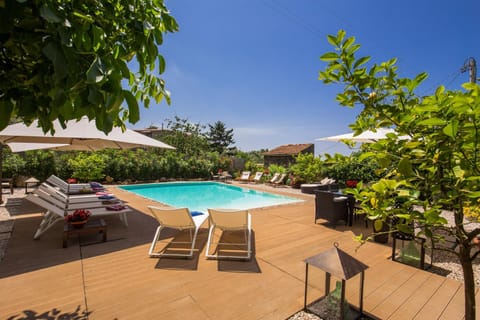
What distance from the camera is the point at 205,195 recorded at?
13.6 m

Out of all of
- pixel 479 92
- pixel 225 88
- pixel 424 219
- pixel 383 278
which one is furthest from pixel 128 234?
pixel 225 88

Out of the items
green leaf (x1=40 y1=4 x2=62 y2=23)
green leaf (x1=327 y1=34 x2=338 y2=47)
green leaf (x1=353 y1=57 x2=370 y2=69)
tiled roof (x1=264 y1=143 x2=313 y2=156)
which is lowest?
green leaf (x1=40 y1=4 x2=62 y2=23)

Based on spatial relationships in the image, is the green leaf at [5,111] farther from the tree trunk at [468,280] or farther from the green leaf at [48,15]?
the tree trunk at [468,280]

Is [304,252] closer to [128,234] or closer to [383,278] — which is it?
[383,278]

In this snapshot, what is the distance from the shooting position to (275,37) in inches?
443

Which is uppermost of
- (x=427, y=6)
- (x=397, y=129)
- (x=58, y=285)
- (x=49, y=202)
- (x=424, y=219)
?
(x=427, y=6)

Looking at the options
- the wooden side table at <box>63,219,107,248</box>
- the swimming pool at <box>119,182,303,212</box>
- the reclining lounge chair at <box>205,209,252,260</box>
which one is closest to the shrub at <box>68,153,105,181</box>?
the swimming pool at <box>119,182,303,212</box>

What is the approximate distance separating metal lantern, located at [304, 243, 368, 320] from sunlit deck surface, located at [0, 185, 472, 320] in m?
0.17

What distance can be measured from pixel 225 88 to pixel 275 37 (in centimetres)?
1001

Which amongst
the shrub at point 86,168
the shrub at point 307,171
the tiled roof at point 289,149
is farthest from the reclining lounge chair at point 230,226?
the tiled roof at point 289,149

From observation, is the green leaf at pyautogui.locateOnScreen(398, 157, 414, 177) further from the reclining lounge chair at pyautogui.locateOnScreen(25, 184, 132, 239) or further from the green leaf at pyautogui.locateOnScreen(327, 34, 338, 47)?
the reclining lounge chair at pyautogui.locateOnScreen(25, 184, 132, 239)

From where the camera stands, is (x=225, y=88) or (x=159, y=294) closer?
(x=159, y=294)

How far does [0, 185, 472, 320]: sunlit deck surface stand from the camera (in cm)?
265

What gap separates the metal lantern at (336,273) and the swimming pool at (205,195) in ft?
22.5
